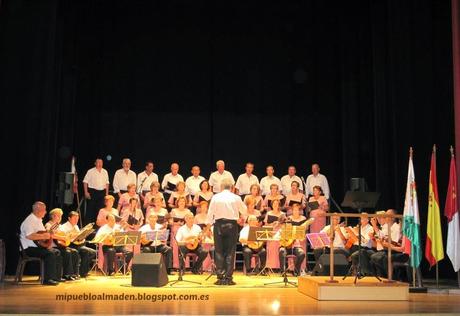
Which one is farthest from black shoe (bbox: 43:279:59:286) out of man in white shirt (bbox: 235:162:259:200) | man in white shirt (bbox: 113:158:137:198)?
man in white shirt (bbox: 235:162:259:200)

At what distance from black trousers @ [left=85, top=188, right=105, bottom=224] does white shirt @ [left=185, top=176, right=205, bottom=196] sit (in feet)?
6.55

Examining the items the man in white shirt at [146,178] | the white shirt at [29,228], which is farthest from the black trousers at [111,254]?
the white shirt at [29,228]

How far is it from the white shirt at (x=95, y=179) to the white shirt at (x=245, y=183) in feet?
10.2

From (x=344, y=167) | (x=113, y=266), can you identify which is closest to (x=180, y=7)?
(x=344, y=167)

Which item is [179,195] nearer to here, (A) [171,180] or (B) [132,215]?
(A) [171,180]

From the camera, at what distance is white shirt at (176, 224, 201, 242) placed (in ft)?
41.1

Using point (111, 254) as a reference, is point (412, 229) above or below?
above

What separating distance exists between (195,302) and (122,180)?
7181mm

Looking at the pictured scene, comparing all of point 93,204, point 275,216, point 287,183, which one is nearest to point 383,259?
point 275,216

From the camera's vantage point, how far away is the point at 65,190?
1195 centimetres

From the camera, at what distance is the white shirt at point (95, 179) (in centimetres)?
1436

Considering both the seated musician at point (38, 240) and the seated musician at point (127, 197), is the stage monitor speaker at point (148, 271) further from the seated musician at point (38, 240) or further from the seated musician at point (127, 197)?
the seated musician at point (127, 197)

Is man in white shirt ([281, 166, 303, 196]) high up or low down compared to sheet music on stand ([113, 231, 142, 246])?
up

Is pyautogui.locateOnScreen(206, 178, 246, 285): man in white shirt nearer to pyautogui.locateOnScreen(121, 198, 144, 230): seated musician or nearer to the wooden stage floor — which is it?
the wooden stage floor
